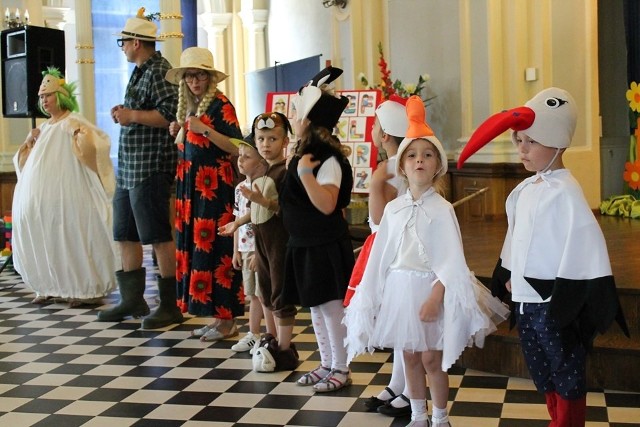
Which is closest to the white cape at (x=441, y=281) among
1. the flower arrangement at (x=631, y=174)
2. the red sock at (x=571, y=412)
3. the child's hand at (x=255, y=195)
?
the red sock at (x=571, y=412)

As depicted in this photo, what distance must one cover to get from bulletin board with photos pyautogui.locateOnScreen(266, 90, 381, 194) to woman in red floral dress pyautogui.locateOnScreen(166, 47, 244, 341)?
6.27ft

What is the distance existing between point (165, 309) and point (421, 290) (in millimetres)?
3052

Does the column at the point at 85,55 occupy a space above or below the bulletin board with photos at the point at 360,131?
above

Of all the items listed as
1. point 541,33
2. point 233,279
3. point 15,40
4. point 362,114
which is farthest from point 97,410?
point 541,33

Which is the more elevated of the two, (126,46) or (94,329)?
Result: (126,46)

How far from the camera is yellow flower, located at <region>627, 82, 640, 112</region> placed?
27.9ft

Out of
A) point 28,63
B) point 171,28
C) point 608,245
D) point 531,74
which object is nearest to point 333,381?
point 608,245

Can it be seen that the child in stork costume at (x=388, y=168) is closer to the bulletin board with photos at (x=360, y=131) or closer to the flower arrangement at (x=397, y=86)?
the bulletin board with photos at (x=360, y=131)

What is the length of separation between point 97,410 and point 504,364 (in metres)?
1.92

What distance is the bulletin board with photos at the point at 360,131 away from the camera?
7.56 meters

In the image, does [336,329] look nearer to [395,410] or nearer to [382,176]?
[395,410]

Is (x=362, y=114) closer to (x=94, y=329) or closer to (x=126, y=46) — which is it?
(x=126, y=46)

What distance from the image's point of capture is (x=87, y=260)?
6.97 meters

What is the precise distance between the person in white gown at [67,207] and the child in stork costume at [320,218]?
2.75 metres
